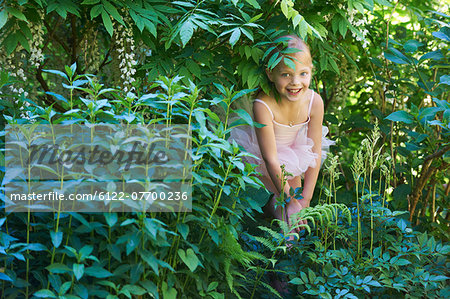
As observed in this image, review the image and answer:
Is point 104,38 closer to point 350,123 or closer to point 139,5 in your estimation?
point 139,5

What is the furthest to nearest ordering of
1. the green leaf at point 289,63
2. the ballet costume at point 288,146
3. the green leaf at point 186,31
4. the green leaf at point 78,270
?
the ballet costume at point 288,146, the green leaf at point 289,63, the green leaf at point 186,31, the green leaf at point 78,270

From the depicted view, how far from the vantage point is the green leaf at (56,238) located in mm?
1551

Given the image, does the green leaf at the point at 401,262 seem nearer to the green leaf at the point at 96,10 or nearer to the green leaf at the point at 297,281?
the green leaf at the point at 297,281

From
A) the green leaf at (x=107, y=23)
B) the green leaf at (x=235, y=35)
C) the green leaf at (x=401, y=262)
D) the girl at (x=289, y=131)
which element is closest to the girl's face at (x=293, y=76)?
the girl at (x=289, y=131)

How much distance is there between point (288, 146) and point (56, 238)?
171cm

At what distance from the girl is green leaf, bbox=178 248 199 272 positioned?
1.02 metres

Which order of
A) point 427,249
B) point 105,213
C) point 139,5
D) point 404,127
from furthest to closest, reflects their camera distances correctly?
point 404,127, point 139,5, point 427,249, point 105,213

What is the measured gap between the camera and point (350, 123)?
12.4 ft

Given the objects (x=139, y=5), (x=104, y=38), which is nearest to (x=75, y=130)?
(x=139, y=5)

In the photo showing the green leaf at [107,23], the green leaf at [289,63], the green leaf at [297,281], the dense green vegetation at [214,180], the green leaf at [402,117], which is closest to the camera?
the dense green vegetation at [214,180]

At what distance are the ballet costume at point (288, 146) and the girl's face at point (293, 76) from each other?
18cm

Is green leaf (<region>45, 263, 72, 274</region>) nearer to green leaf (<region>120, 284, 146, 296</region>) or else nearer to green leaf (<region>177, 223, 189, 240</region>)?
green leaf (<region>120, 284, 146, 296</region>)

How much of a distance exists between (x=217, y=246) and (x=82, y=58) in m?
2.28

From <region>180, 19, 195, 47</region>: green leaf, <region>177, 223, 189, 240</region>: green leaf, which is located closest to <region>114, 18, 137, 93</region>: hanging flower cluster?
<region>180, 19, 195, 47</region>: green leaf
